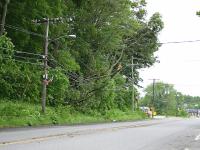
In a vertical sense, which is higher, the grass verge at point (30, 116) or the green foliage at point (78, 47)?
the green foliage at point (78, 47)

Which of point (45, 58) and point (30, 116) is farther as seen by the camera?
point (45, 58)

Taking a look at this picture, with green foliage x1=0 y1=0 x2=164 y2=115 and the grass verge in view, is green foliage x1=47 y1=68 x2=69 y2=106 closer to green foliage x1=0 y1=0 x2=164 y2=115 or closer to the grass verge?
green foliage x1=0 y1=0 x2=164 y2=115

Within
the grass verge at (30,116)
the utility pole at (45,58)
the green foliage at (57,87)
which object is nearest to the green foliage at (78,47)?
the green foliage at (57,87)


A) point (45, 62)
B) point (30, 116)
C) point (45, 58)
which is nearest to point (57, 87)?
point (45, 62)

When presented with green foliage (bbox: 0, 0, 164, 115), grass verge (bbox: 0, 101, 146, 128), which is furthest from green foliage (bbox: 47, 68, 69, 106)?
grass verge (bbox: 0, 101, 146, 128)

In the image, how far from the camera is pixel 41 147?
16.6 m

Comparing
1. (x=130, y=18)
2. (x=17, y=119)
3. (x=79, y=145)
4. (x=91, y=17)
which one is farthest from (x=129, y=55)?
(x=79, y=145)

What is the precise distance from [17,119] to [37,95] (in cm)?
1197

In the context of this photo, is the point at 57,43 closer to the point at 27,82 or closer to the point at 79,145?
the point at 27,82

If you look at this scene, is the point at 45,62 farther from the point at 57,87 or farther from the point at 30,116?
the point at 57,87

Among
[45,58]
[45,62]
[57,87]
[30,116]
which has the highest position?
[45,58]

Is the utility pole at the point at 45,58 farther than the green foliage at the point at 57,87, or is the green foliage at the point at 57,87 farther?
the green foliage at the point at 57,87

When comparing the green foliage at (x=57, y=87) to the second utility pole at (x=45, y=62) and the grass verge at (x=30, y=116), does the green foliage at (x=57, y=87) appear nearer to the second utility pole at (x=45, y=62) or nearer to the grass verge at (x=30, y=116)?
the grass verge at (x=30, y=116)

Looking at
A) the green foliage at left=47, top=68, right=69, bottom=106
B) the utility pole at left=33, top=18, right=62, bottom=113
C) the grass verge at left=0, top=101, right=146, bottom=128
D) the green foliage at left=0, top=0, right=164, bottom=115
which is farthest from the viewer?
the green foliage at left=47, top=68, right=69, bottom=106
